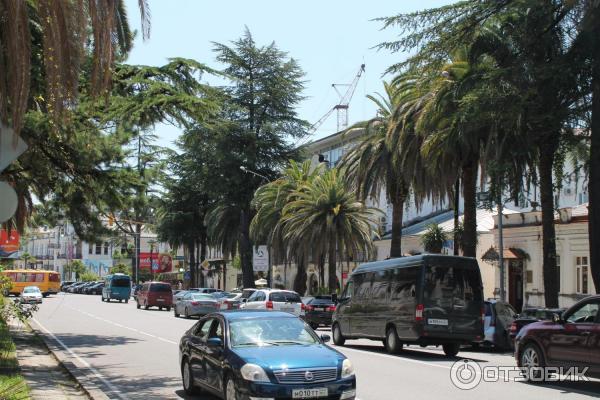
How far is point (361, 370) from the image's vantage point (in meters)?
16.0

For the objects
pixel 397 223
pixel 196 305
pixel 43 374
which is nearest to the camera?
pixel 43 374

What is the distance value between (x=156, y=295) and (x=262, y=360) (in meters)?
43.2

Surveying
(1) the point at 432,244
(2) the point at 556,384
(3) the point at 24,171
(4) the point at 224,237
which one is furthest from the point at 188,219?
(2) the point at 556,384

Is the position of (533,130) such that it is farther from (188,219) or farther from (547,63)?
(188,219)

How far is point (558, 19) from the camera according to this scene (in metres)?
21.5

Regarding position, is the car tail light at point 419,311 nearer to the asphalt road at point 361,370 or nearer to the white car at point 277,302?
the asphalt road at point 361,370

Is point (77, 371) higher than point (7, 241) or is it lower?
lower

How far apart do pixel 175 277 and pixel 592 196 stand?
82279mm

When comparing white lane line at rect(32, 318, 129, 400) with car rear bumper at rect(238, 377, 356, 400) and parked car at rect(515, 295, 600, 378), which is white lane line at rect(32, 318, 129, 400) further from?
parked car at rect(515, 295, 600, 378)

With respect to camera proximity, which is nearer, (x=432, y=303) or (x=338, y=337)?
(x=432, y=303)

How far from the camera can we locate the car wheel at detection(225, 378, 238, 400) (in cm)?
1005

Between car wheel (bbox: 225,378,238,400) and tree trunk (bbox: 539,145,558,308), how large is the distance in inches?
703

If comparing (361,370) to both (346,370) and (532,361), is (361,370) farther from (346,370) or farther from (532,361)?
(346,370)
